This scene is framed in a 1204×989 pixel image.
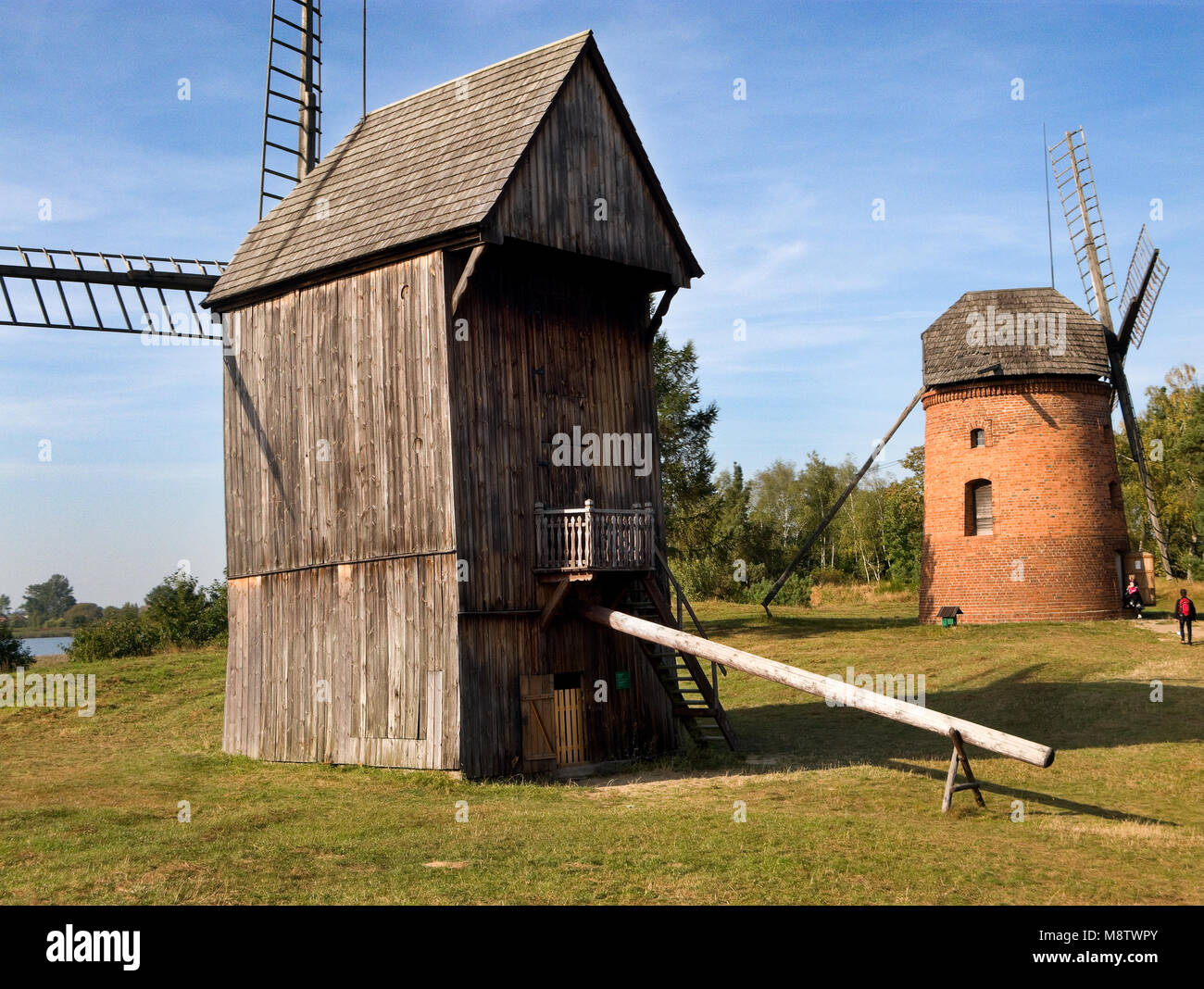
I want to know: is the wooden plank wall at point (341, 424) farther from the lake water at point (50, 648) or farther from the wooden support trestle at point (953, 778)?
the lake water at point (50, 648)

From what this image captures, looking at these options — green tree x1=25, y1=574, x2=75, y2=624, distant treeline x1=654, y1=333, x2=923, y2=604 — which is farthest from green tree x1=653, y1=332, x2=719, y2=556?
green tree x1=25, y1=574, x2=75, y2=624

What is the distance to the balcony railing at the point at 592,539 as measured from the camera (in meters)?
19.4

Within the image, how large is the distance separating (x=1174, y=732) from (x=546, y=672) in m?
12.0

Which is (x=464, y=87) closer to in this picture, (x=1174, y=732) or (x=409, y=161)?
(x=409, y=161)

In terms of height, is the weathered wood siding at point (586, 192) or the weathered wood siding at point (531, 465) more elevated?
the weathered wood siding at point (586, 192)

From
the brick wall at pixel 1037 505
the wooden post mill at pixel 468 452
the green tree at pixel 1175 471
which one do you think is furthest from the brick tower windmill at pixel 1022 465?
the green tree at pixel 1175 471

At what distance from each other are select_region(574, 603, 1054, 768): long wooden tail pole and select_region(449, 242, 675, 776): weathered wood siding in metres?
1.51

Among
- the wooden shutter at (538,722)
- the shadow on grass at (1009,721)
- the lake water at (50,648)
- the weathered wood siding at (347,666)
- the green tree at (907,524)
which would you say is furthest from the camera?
the green tree at (907,524)

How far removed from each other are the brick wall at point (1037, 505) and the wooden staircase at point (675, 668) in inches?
634

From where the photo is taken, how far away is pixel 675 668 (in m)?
21.2

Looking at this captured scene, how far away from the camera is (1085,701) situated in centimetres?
2414

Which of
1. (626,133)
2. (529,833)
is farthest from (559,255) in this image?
(529,833)

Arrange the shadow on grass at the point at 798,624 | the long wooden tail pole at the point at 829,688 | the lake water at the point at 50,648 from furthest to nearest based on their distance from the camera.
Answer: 1. the lake water at the point at 50,648
2. the shadow on grass at the point at 798,624
3. the long wooden tail pole at the point at 829,688
